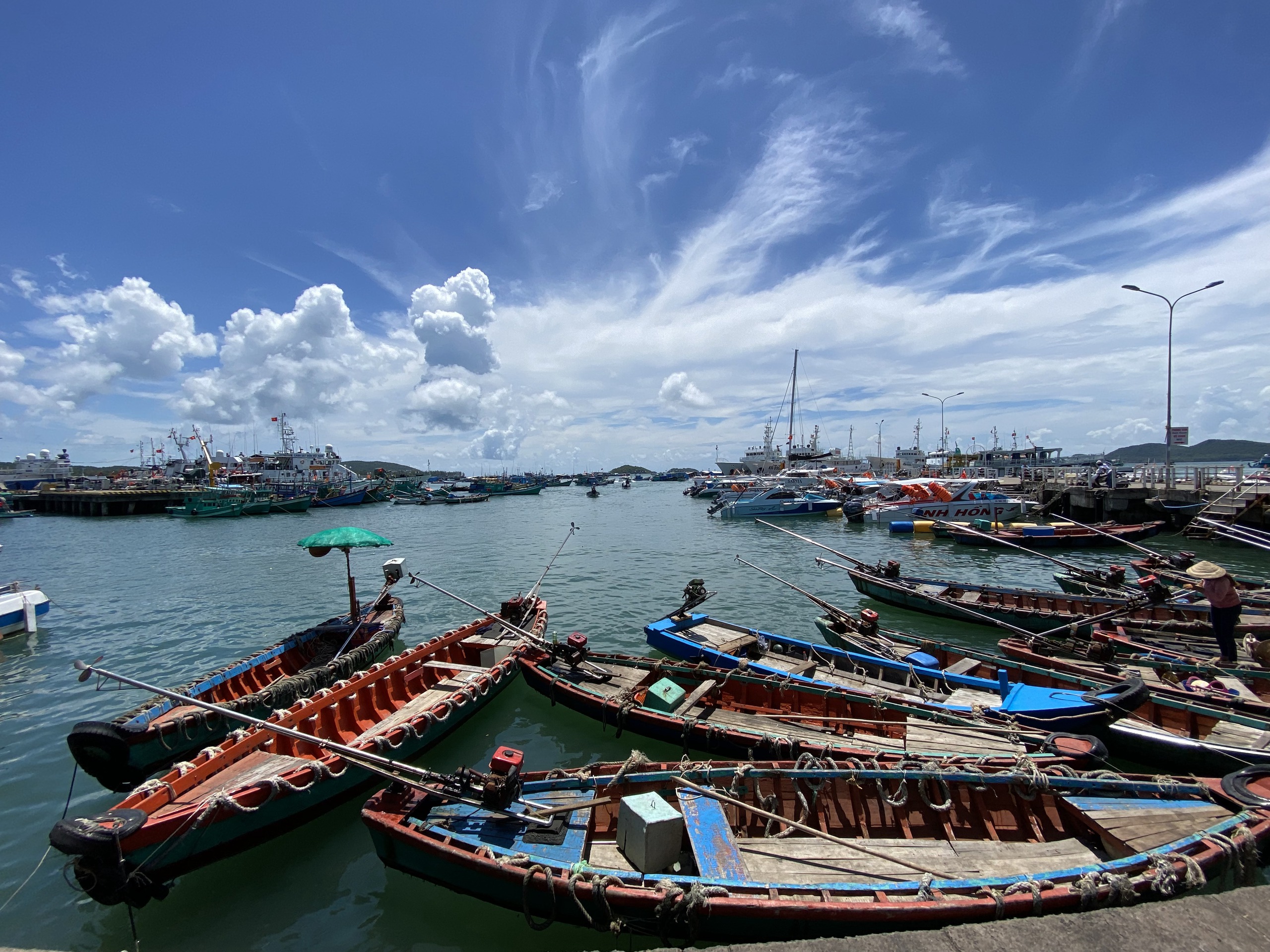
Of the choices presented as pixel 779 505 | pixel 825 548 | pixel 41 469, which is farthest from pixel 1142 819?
pixel 41 469

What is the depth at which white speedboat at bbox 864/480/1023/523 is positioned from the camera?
49062mm

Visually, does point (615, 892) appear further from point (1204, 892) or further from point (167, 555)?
point (167, 555)

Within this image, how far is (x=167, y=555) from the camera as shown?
40062 mm

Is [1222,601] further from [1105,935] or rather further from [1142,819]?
[1105,935]

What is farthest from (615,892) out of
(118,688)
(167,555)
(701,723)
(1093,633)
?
(167,555)

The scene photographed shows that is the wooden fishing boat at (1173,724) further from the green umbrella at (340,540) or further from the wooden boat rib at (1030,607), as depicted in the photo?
the green umbrella at (340,540)

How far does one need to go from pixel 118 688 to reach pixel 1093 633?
26536 mm

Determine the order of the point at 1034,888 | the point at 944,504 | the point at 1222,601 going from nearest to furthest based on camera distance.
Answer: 1. the point at 1034,888
2. the point at 1222,601
3. the point at 944,504

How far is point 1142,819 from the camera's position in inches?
257

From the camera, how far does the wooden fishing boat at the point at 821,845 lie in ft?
18.0

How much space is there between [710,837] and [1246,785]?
674 cm

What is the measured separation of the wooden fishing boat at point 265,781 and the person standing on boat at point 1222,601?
49.5 feet

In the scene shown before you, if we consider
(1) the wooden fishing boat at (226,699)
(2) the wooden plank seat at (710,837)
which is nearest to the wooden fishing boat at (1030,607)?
(2) the wooden plank seat at (710,837)

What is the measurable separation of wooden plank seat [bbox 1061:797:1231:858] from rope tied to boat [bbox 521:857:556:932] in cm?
645
